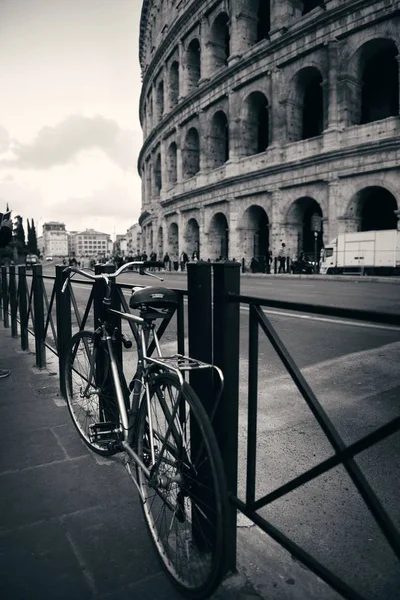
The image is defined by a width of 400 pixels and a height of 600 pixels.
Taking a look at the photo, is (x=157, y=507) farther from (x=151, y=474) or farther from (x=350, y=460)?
(x=350, y=460)

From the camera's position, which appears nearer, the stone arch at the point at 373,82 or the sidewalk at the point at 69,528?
the sidewalk at the point at 69,528

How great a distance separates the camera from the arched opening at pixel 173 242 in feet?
127

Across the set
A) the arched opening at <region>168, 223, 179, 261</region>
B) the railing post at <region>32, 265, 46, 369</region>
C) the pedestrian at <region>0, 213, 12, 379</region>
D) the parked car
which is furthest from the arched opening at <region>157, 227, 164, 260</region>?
the railing post at <region>32, 265, 46, 369</region>

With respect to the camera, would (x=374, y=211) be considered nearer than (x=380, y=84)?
No

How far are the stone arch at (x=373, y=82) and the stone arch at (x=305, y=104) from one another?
1.80 m

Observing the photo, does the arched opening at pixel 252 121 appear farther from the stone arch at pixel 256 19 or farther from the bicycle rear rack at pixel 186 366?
the bicycle rear rack at pixel 186 366

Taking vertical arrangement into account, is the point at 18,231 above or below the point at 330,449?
above

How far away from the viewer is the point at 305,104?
28484 millimetres

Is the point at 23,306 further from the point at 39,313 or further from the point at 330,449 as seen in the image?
the point at 330,449

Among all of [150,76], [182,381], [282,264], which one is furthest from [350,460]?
[150,76]

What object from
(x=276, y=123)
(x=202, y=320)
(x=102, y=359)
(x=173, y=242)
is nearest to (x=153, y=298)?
(x=202, y=320)

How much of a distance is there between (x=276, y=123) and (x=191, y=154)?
11.1 meters

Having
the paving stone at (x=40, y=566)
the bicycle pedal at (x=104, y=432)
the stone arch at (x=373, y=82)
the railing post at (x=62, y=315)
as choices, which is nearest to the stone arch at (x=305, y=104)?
the stone arch at (x=373, y=82)

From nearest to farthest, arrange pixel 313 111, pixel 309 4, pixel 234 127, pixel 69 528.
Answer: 1. pixel 69 528
2. pixel 309 4
3. pixel 313 111
4. pixel 234 127
